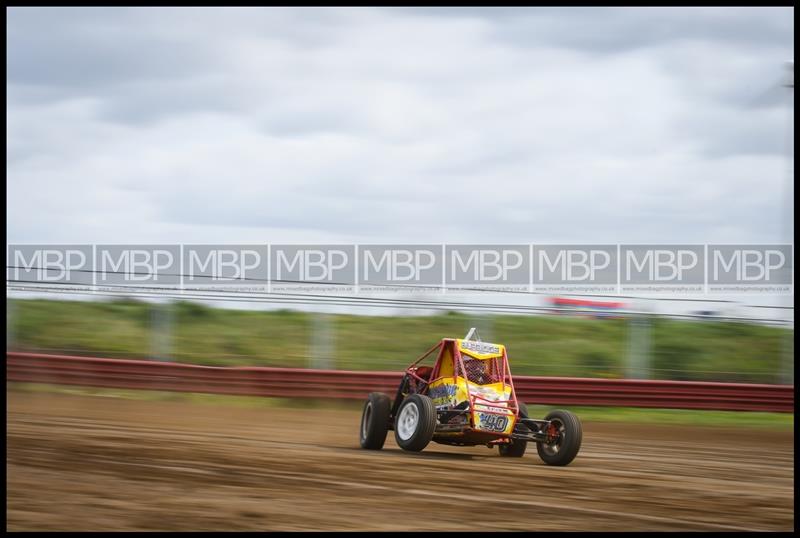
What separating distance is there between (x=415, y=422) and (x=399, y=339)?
12892 millimetres

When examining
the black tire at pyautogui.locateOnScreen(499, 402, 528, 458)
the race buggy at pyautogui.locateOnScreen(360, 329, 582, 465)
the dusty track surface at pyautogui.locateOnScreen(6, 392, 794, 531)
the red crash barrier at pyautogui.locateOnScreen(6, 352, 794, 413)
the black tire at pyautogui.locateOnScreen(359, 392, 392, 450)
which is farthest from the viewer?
the red crash barrier at pyautogui.locateOnScreen(6, 352, 794, 413)

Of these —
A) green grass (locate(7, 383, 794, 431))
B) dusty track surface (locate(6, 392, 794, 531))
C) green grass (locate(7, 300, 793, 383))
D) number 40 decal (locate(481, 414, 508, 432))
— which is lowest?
green grass (locate(7, 383, 794, 431))

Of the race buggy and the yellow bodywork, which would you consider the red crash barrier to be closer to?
the race buggy

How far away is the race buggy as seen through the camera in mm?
9570

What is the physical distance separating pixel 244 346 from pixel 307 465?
567 inches

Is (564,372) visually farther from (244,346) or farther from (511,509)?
(511,509)

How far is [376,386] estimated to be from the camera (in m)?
17.0

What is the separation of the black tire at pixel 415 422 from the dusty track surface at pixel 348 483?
0.19 m

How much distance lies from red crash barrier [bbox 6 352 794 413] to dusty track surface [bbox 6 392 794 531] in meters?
4.06

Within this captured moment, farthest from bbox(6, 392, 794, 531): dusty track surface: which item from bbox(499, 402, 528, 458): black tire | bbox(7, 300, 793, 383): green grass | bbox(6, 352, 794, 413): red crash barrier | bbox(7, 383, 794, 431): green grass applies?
bbox(7, 300, 793, 383): green grass

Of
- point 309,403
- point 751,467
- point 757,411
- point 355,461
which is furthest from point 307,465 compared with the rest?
point 757,411

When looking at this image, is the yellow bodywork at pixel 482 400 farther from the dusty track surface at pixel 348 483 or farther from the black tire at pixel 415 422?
the dusty track surface at pixel 348 483

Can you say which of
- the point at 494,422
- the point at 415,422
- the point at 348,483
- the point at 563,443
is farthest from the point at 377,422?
the point at 348,483

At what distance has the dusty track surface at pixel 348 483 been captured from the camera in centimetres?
598
